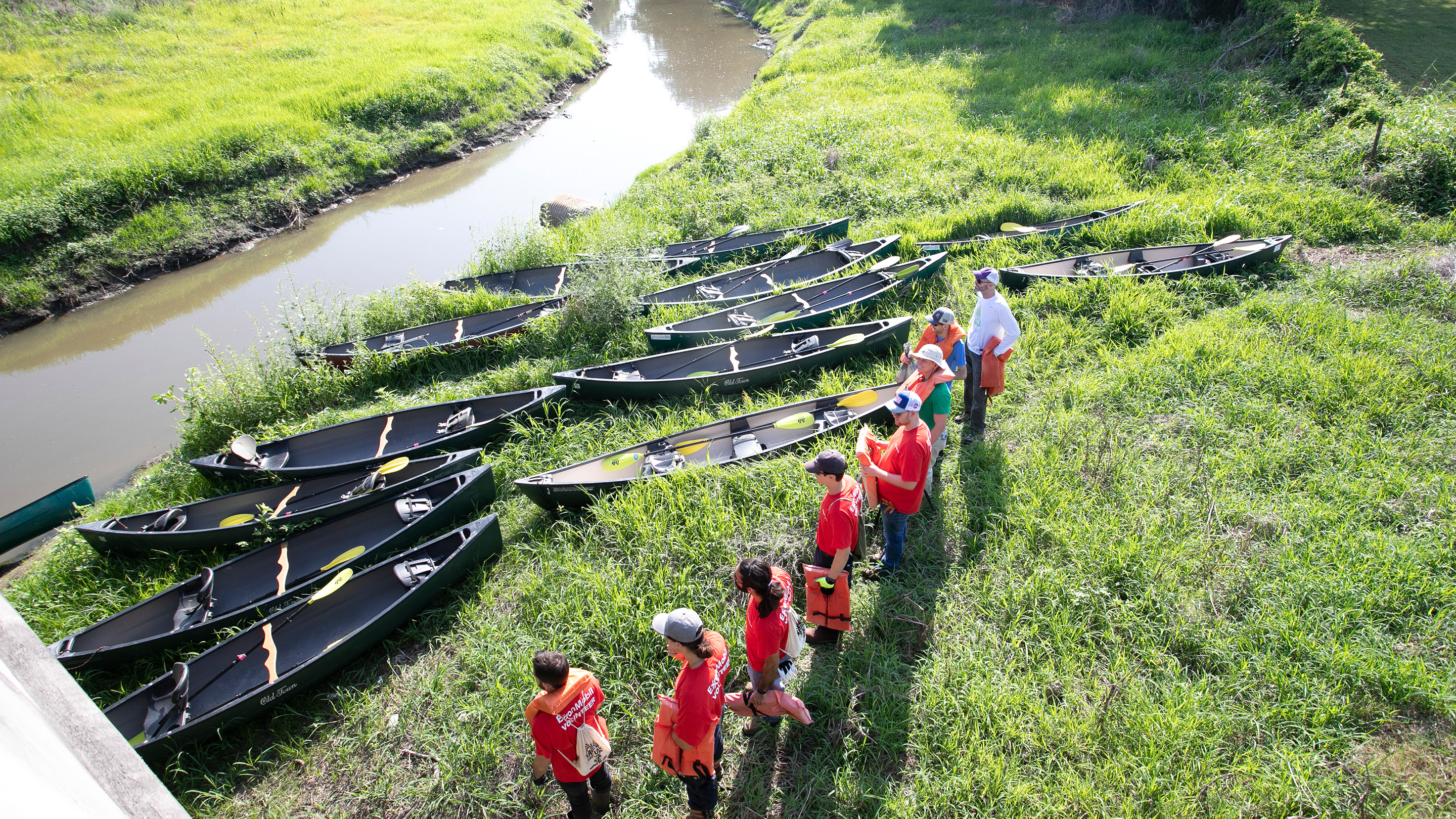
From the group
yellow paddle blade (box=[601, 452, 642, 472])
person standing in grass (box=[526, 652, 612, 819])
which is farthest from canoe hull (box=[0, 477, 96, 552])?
person standing in grass (box=[526, 652, 612, 819])

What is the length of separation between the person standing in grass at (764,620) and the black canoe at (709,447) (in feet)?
8.27

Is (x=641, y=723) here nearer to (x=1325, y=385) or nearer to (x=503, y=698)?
(x=503, y=698)

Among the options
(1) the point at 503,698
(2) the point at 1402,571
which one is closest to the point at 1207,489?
(2) the point at 1402,571

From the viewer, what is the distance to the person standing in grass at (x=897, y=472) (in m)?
4.41

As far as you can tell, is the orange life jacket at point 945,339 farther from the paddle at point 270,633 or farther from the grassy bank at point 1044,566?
the paddle at point 270,633

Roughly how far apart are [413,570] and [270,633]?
117cm

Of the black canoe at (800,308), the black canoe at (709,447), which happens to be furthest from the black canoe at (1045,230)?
the black canoe at (709,447)

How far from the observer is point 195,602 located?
566 centimetres

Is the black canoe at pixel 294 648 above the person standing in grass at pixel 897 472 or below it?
below

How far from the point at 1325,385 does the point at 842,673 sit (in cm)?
578

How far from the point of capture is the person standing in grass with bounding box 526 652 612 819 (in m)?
3.28

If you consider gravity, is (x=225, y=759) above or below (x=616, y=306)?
below

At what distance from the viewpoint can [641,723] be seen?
4.36 meters

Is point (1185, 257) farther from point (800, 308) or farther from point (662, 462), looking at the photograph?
point (662, 462)
